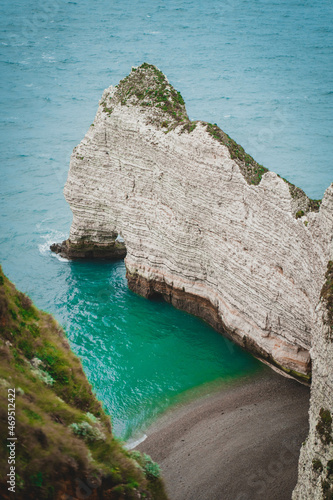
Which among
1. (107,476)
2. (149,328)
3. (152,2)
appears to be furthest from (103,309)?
(152,2)

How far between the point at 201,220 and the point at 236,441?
513 inches

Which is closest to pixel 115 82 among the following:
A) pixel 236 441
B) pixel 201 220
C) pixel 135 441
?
pixel 201 220

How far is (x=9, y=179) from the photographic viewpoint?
53062 mm

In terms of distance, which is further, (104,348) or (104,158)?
(104,158)

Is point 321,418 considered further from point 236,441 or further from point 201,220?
point 201,220

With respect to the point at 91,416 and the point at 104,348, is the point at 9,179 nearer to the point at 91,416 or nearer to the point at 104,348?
the point at 104,348

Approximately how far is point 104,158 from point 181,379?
16.8 meters

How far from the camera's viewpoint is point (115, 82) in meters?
77.6

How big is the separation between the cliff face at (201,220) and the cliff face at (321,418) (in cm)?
271

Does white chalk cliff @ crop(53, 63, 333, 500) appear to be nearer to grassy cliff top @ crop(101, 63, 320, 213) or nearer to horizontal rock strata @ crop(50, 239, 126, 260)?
grassy cliff top @ crop(101, 63, 320, 213)

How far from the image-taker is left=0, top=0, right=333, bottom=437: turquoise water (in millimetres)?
28500

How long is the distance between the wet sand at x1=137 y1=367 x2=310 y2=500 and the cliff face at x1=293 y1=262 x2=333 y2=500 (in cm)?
281

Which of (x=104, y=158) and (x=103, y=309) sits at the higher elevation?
(x=104, y=158)

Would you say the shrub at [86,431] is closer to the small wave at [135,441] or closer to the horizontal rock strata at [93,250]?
the small wave at [135,441]
